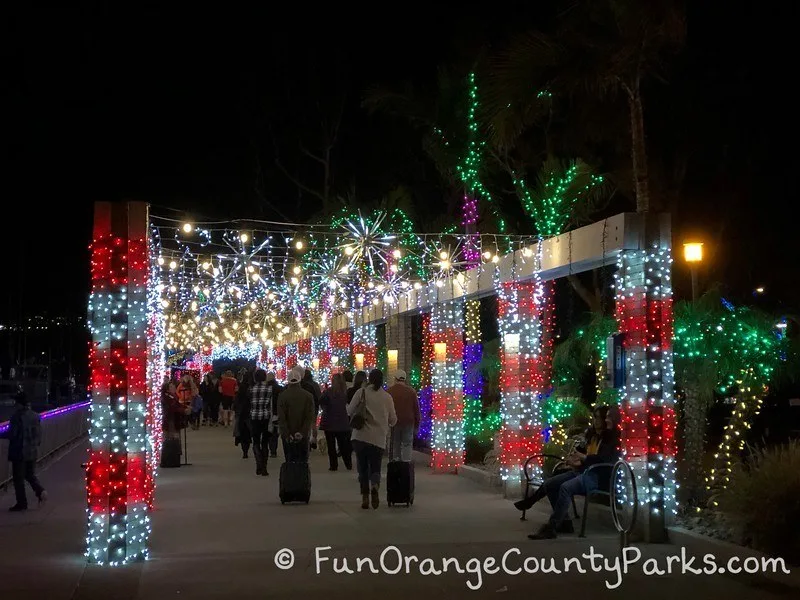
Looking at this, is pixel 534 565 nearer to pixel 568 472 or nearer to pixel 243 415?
pixel 568 472

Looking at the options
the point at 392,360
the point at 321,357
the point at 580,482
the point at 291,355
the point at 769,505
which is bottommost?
the point at 769,505

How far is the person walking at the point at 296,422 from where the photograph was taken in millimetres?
14133

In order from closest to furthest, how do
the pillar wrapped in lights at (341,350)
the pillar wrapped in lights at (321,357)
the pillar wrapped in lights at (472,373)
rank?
the pillar wrapped in lights at (472,373), the pillar wrapped in lights at (341,350), the pillar wrapped in lights at (321,357)

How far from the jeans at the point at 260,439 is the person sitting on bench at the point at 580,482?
7.30m

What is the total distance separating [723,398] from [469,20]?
10.5 meters

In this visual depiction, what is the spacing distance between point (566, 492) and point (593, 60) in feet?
18.8

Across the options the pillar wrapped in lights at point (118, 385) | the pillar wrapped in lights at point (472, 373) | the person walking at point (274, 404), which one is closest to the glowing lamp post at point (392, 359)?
the pillar wrapped in lights at point (472, 373)

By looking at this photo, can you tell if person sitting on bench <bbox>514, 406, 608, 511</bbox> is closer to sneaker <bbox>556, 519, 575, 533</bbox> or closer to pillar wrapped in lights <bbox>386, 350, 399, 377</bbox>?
sneaker <bbox>556, 519, 575, 533</bbox>

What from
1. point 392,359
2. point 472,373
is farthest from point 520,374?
point 472,373

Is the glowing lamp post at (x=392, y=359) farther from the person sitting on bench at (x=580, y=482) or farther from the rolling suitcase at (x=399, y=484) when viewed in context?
the person sitting on bench at (x=580, y=482)

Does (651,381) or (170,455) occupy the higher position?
(651,381)

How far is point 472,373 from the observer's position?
80.2ft
